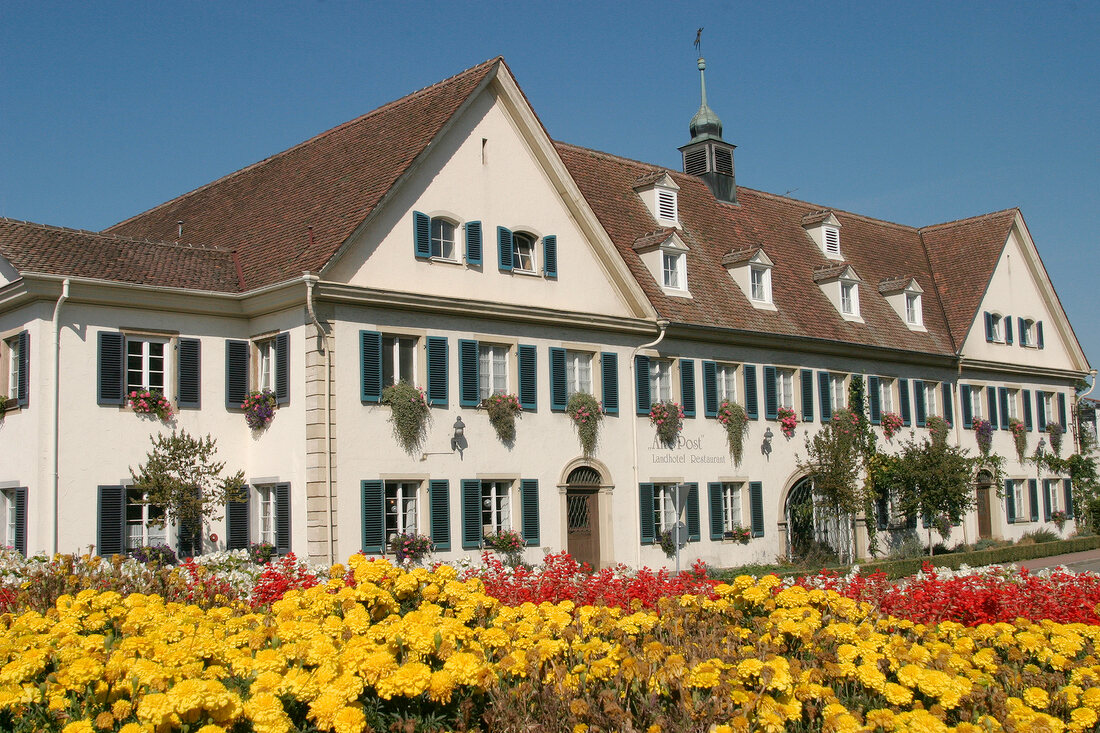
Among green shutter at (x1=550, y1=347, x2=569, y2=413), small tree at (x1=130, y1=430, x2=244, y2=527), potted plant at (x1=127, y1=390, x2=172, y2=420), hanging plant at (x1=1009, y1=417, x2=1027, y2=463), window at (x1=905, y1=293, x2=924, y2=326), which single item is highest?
window at (x1=905, y1=293, x2=924, y2=326)

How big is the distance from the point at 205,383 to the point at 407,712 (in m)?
16.6

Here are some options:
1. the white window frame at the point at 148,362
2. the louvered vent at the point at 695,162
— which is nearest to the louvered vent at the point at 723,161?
the louvered vent at the point at 695,162

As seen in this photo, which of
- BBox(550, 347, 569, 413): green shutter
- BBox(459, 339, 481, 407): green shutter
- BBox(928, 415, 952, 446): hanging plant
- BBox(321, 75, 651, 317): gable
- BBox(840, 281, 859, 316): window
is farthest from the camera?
BBox(928, 415, 952, 446): hanging plant

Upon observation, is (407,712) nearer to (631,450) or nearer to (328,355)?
(328,355)

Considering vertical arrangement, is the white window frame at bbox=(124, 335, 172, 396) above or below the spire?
below

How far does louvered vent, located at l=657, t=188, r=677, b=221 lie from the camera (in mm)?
30609

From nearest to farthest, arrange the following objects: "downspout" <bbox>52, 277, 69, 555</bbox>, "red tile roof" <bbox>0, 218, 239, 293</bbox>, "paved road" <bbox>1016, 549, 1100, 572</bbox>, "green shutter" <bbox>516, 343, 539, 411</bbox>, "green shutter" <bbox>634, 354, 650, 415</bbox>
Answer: "downspout" <bbox>52, 277, 69, 555</bbox> → "red tile roof" <bbox>0, 218, 239, 293</bbox> → "green shutter" <bbox>516, 343, 539, 411</bbox> → "green shutter" <bbox>634, 354, 650, 415</bbox> → "paved road" <bbox>1016, 549, 1100, 572</bbox>

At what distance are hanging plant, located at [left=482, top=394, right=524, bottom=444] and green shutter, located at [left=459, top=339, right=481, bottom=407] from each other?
281mm

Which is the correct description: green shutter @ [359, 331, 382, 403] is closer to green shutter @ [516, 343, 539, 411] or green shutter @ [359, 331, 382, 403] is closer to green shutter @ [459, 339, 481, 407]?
green shutter @ [459, 339, 481, 407]

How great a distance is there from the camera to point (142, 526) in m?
20.8

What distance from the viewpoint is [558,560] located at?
13.1 meters

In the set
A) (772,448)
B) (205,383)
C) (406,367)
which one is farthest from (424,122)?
(772,448)

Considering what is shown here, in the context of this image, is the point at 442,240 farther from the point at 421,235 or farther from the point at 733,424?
the point at 733,424

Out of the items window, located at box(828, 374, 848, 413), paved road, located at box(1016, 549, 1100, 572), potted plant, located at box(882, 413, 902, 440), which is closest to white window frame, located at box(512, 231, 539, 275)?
window, located at box(828, 374, 848, 413)
